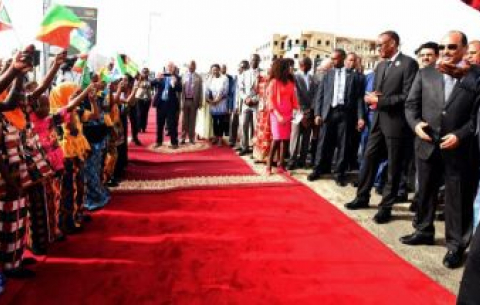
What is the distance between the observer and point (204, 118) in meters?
12.4

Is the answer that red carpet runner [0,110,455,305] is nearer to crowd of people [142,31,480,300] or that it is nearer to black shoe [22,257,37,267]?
black shoe [22,257,37,267]

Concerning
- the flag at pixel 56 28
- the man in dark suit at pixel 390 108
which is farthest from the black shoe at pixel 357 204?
the flag at pixel 56 28

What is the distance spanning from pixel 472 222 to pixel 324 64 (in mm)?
4808

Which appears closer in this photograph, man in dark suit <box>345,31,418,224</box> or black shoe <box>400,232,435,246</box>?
black shoe <box>400,232,435,246</box>

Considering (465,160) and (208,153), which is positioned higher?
(465,160)

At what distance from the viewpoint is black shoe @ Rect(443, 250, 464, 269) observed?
3.98 metres

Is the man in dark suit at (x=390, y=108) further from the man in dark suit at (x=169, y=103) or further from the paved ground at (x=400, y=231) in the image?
the man in dark suit at (x=169, y=103)

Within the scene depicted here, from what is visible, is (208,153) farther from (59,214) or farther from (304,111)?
(59,214)

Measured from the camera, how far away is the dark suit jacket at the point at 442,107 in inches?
155

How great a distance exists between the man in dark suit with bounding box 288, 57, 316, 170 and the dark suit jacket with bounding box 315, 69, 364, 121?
1144mm

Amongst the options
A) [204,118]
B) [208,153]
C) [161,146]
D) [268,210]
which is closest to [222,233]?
[268,210]

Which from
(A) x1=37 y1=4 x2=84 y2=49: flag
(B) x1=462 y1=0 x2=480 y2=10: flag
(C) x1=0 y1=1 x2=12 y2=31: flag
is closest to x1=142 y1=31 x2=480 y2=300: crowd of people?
(B) x1=462 y1=0 x2=480 y2=10: flag

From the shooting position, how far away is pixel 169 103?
10.8 metres

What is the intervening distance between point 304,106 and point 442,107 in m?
4.28
